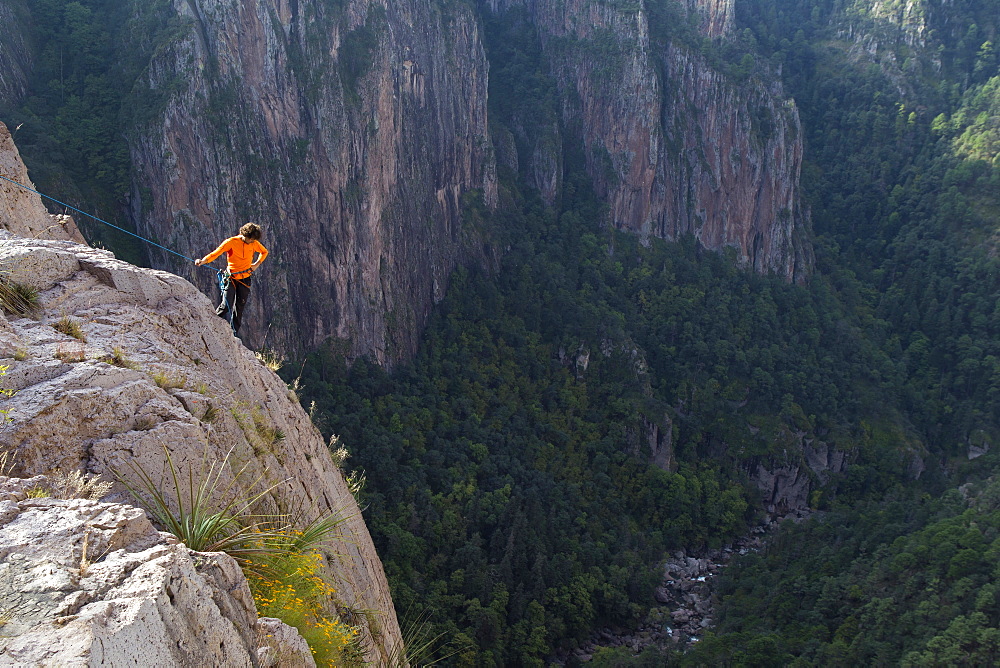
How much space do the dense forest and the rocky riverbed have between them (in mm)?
877

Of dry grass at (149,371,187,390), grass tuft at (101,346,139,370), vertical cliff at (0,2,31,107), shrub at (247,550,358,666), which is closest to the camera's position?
shrub at (247,550,358,666)

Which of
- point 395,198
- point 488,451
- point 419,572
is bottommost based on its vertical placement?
point 419,572

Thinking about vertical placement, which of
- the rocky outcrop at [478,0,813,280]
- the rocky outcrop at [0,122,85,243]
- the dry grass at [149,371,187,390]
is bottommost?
the dry grass at [149,371,187,390]

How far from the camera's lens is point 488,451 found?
49.2 meters

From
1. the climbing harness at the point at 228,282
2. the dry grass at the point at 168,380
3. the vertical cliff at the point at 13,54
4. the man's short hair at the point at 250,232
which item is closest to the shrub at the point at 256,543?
the dry grass at the point at 168,380

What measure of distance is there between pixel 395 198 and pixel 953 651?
4220 cm

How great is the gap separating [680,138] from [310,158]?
131 feet

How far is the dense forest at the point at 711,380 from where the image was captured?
3634cm

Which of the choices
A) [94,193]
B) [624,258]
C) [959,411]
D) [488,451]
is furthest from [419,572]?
[959,411]

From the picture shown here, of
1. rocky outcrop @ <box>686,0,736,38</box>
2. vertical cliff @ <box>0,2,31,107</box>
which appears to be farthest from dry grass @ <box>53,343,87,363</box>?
rocky outcrop @ <box>686,0,736,38</box>

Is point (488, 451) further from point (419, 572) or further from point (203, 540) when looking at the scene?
point (203, 540)

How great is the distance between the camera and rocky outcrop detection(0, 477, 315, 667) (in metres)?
3.84

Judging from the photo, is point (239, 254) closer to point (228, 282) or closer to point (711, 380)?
point (228, 282)

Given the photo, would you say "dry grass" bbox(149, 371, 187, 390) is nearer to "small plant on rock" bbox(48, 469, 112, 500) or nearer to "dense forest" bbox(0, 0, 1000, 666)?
"small plant on rock" bbox(48, 469, 112, 500)
